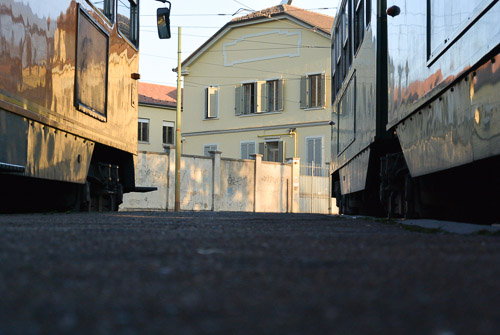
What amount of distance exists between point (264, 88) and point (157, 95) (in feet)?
31.4

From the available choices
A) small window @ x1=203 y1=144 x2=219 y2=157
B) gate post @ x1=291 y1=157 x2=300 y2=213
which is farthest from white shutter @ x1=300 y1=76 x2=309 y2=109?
small window @ x1=203 y1=144 x2=219 y2=157

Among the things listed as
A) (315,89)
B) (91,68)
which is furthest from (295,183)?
(91,68)

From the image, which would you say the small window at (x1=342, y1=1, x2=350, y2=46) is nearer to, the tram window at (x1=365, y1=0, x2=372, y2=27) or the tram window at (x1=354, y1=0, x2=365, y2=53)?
the tram window at (x1=354, y1=0, x2=365, y2=53)

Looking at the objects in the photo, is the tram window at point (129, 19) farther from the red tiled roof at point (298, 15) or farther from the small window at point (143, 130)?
the small window at point (143, 130)

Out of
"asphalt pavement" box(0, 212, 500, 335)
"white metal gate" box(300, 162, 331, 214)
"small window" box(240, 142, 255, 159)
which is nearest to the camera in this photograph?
"asphalt pavement" box(0, 212, 500, 335)

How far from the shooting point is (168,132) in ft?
126

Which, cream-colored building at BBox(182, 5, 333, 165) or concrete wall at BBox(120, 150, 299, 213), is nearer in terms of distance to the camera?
concrete wall at BBox(120, 150, 299, 213)

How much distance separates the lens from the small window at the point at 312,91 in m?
30.2

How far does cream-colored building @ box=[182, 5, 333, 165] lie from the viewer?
3066 cm

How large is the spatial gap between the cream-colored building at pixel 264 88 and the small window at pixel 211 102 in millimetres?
49

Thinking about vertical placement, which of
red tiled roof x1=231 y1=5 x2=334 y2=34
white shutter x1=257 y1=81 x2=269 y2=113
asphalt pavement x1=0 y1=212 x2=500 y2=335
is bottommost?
asphalt pavement x1=0 y1=212 x2=500 y2=335

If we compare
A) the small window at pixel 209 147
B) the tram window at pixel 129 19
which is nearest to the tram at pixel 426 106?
the tram window at pixel 129 19

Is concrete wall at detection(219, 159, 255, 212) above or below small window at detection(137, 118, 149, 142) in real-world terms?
below

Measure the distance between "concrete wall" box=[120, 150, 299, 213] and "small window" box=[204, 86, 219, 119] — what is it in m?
6.27
